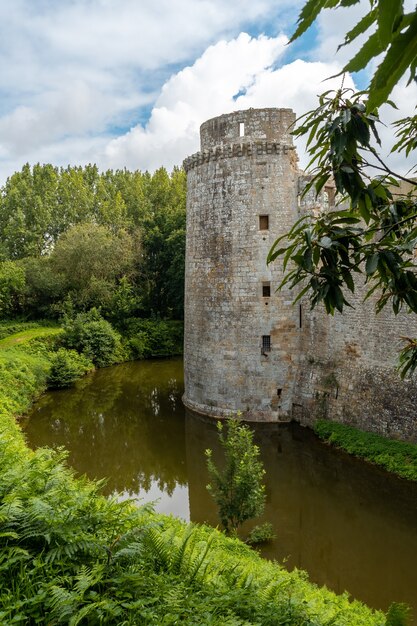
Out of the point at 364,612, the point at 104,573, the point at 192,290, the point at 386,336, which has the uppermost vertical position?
the point at 192,290

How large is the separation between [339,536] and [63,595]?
6409 millimetres

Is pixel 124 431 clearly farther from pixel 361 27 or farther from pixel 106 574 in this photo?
pixel 361 27

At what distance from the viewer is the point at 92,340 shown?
22.8 metres

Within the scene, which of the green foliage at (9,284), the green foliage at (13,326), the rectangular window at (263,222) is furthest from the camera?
the green foliage at (9,284)

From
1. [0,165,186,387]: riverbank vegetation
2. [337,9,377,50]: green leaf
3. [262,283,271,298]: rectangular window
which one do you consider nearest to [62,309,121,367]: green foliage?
[0,165,186,387]: riverbank vegetation

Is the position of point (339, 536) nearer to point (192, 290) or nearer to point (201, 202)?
point (192, 290)

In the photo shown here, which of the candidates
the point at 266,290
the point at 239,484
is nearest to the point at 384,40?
the point at 239,484

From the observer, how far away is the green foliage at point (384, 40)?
3.08 feet

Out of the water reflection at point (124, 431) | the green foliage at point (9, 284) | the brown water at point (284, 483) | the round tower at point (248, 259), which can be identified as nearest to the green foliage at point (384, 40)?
the brown water at point (284, 483)

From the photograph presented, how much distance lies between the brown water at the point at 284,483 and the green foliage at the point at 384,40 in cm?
560

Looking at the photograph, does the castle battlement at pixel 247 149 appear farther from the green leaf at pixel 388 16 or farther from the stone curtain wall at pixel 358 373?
the green leaf at pixel 388 16

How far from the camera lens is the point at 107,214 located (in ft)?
109

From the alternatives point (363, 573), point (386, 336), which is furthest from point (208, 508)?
point (386, 336)

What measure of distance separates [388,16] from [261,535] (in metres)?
8.09
